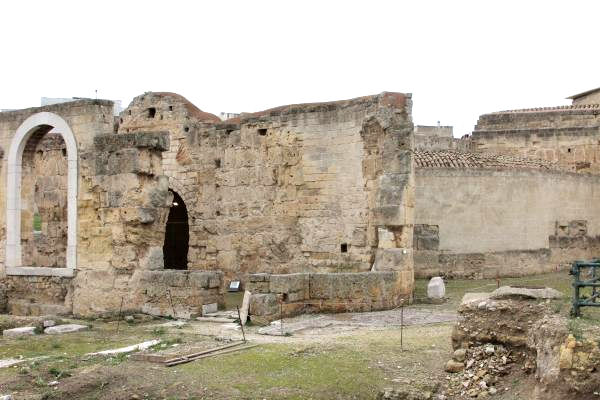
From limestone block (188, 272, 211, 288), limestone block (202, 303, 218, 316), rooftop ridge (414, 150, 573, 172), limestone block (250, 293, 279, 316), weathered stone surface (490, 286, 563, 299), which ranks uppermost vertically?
rooftop ridge (414, 150, 573, 172)

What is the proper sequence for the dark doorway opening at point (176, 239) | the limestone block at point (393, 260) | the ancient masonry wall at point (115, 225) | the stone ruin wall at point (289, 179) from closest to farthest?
the ancient masonry wall at point (115, 225) → the limestone block at point (393, 260) → the stone ruin wall at point (289, 179) → the dark doorway opening at point (176, 239)

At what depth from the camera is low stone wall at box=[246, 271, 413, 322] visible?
A: 1200cm

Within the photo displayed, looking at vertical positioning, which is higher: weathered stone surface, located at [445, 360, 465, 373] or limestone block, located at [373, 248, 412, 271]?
limestone block, located at [373, 248, 412, 271]

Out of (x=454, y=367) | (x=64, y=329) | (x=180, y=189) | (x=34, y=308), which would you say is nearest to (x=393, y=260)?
(x=454, y=367)

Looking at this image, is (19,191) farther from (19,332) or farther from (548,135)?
(548,135)

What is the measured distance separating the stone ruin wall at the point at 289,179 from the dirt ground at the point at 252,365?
398 cm

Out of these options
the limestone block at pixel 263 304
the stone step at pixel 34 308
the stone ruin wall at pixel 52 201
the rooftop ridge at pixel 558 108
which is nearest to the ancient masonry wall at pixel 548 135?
the rooftop ridge at pixel 558 108

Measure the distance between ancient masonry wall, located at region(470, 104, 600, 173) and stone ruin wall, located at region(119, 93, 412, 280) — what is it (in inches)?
512

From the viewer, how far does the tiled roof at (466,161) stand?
19219mm

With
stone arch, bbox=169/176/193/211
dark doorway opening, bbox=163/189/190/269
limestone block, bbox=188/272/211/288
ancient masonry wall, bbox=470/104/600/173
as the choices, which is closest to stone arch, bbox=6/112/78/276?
limestone block, bbox=188/272/211/288

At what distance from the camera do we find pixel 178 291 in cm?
1275

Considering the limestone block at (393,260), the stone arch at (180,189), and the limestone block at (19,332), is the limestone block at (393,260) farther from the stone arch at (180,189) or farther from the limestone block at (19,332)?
the limestone block at (19,332)

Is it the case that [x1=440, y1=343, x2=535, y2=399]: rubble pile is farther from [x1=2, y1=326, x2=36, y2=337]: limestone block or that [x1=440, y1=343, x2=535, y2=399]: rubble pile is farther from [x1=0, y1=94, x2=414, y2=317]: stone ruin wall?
[x1=2, y1=326, x2=36, y2=337]: limestone block

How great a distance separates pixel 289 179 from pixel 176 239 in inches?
210
